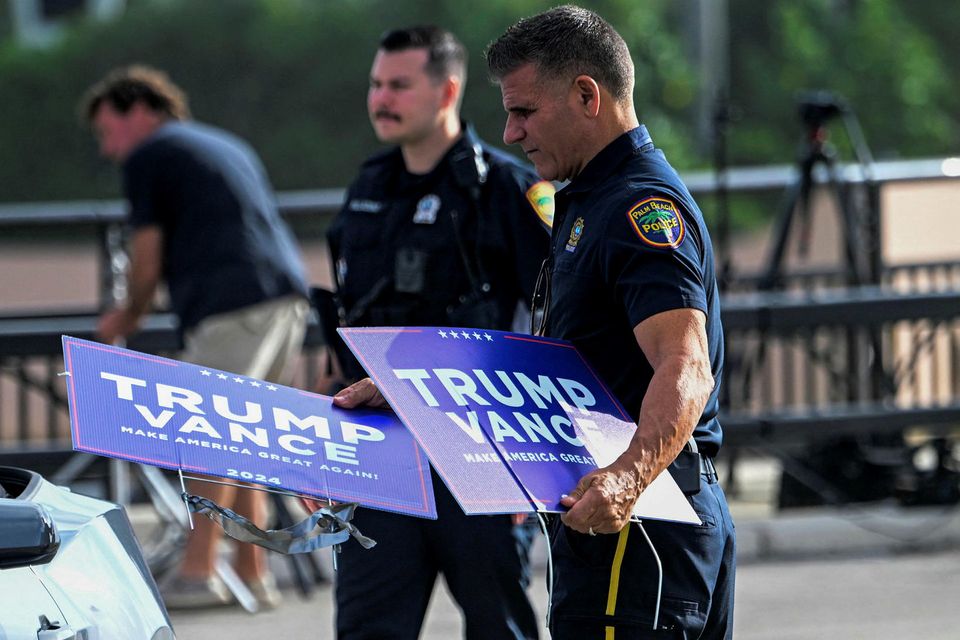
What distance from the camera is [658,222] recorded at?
2787 mm

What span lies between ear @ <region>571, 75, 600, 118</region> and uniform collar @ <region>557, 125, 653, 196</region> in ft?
0.24

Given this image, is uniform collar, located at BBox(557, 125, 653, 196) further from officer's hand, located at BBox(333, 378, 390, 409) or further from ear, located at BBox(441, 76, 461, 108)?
ear, located at BBox(441, 76, 461, 108)

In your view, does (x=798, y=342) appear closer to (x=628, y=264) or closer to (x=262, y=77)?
(x=628, y=264)

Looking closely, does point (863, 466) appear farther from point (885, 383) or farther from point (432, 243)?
point (432, 243)

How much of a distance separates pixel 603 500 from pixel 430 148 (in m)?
1.86

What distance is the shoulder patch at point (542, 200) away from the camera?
401cm

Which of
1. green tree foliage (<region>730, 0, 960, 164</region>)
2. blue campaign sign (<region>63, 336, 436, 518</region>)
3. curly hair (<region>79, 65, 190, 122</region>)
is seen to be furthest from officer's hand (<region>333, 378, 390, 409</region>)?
green tree foliage (<region>730, 0, 960, 164</region>)

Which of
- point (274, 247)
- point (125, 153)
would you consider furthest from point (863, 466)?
point (125, 153)

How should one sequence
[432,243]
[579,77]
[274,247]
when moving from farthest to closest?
[274,247] → [432,243] → [579,77]

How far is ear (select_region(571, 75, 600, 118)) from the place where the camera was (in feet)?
9.43

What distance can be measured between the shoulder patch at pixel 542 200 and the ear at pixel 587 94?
109cm

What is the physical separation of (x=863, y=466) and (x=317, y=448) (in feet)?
18.0

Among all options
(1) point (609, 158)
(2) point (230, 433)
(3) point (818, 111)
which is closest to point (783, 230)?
(3) point (818, 111)

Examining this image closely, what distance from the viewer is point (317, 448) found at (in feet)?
9.16
